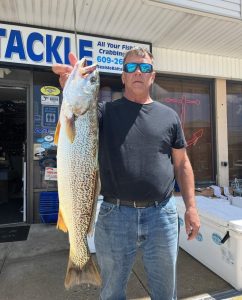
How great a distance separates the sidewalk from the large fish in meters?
1.40

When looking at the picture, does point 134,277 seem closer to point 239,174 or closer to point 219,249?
point 219,249

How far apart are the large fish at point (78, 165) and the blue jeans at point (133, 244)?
19 centimetres

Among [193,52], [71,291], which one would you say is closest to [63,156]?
[71,291]

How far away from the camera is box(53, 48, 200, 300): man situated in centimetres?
200

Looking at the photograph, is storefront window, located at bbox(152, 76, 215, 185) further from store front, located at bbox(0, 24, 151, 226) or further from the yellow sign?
the yellow sign

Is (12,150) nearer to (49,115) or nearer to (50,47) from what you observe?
(49,115)

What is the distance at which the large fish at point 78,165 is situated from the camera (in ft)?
5.66

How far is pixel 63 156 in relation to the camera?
174 cm

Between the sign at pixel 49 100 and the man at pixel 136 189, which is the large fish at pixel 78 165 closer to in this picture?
the man at pixel 136 189

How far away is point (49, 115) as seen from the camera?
553 cm

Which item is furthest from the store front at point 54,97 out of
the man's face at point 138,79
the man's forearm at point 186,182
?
the man's forearm at point 186,182

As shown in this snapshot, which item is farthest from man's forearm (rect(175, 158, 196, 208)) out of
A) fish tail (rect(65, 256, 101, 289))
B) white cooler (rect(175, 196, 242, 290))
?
white cooler (rect(175, 196, 242, 290))

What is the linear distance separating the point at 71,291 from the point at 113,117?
6.63ft

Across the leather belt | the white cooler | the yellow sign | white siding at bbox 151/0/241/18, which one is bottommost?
the white cooler
